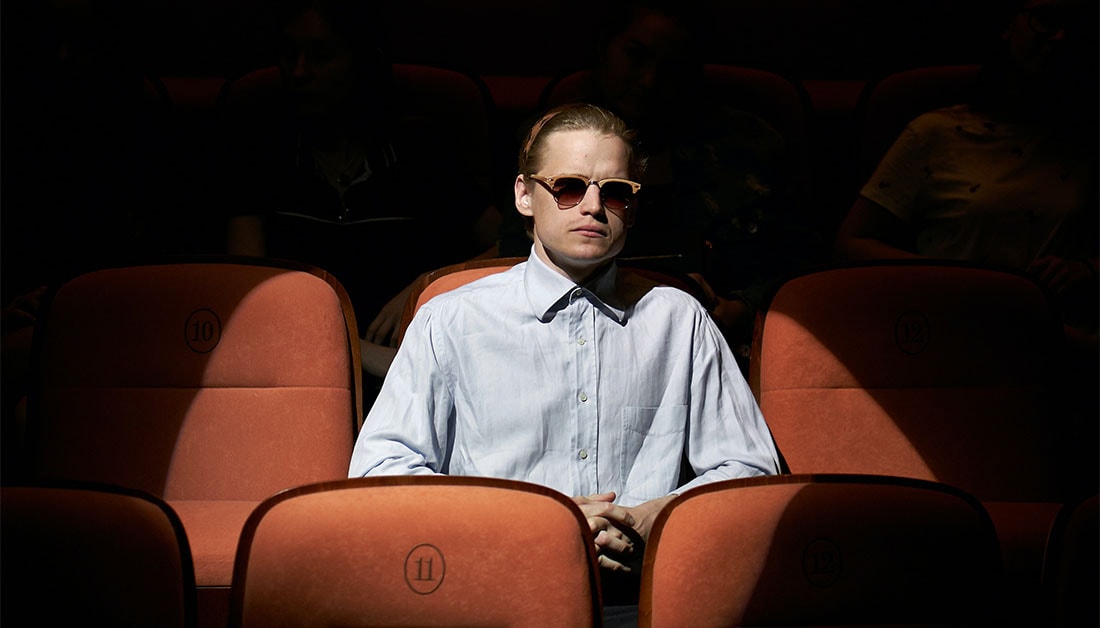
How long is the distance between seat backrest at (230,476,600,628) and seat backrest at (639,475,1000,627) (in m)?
0.07

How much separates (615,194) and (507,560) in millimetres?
411

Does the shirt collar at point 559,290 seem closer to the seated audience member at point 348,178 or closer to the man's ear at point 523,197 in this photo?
the man's ear at point 523,197

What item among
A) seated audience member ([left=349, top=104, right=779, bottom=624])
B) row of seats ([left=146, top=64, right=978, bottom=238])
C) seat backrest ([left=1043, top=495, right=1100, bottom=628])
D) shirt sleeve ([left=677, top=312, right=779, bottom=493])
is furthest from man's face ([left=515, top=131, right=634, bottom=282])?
row of seats ([left=146, top=64, right=978, bottom=238])

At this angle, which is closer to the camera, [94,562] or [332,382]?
[94,562]

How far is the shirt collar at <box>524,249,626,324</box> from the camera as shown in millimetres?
1100

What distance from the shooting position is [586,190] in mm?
1070

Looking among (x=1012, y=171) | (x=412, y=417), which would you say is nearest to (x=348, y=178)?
(x=412, y=417)

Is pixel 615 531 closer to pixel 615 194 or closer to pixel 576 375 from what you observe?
pixel 576 375

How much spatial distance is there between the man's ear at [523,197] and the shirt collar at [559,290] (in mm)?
53

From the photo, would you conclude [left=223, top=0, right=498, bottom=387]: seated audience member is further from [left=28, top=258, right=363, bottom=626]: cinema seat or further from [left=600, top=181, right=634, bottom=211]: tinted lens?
[left=600, top=181, right=634, bottom=211]: tinted lens

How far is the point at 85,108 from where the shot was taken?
1.57 meters

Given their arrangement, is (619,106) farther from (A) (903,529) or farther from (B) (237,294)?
(A) (903,529)

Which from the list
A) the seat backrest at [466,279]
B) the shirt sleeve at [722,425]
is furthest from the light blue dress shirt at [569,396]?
the seat backrest at [466,279]

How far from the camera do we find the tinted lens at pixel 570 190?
3.51ft
